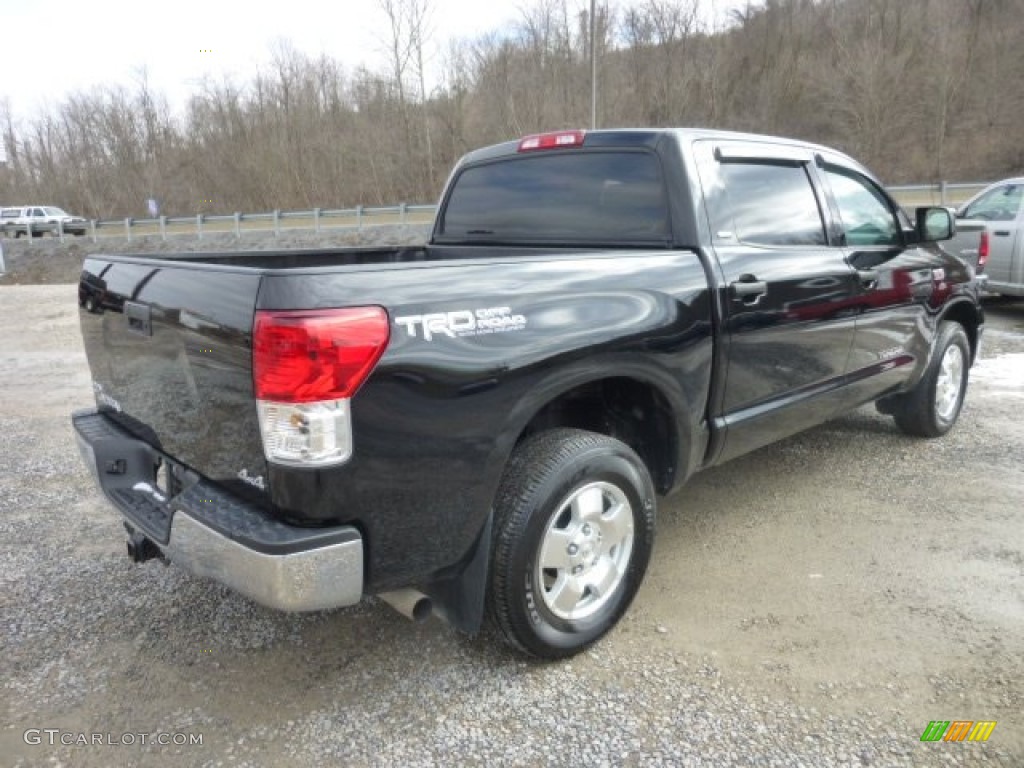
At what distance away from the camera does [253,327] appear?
196cm

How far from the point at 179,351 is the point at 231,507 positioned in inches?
20.9

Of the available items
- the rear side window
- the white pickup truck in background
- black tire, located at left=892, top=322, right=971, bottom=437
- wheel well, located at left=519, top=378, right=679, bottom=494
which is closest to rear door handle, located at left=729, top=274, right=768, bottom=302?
the rear side window

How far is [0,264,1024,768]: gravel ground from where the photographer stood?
2.30 m

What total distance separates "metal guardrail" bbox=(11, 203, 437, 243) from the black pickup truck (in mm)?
22952

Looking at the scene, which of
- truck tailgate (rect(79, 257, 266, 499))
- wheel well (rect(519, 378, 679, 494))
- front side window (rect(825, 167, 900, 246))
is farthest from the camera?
front side window (rect(825, 167, 900, 246))

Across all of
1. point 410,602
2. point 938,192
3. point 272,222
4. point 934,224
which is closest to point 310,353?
point 410,602

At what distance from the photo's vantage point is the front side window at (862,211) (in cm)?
398

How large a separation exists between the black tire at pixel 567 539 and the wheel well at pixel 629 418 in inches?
9.2

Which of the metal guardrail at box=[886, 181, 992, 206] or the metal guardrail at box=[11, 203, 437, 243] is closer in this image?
the metal guardrail at box=[886, 181, 992, 206]

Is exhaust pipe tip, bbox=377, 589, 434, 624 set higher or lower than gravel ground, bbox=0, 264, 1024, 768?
higher

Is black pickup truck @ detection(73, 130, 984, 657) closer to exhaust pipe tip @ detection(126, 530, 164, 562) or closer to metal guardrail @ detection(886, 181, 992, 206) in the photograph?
exhaust pipe tip @ detection(126, 530, 164, 562)

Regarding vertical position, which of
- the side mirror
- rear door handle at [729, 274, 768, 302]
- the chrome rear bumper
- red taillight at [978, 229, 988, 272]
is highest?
the side mirror

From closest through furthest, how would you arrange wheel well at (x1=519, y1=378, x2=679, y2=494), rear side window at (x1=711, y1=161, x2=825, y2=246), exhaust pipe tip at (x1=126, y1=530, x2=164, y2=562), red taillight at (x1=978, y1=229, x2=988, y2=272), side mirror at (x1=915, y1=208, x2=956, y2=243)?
exhaust pipe tip at (x1=126, y1=530, x2=164, y2=562) → wheel well at (x1=519, y1=378, x2=679, y2=494) → rear side window at (x1=711, y1=161, x2=825, y2=246) → side mirror at (x1=915, y1=208, x2=956, y2=243) → red taillight at (x1=978, y1=229, x2=988, y2=272)

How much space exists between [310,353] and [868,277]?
3.17 metres
